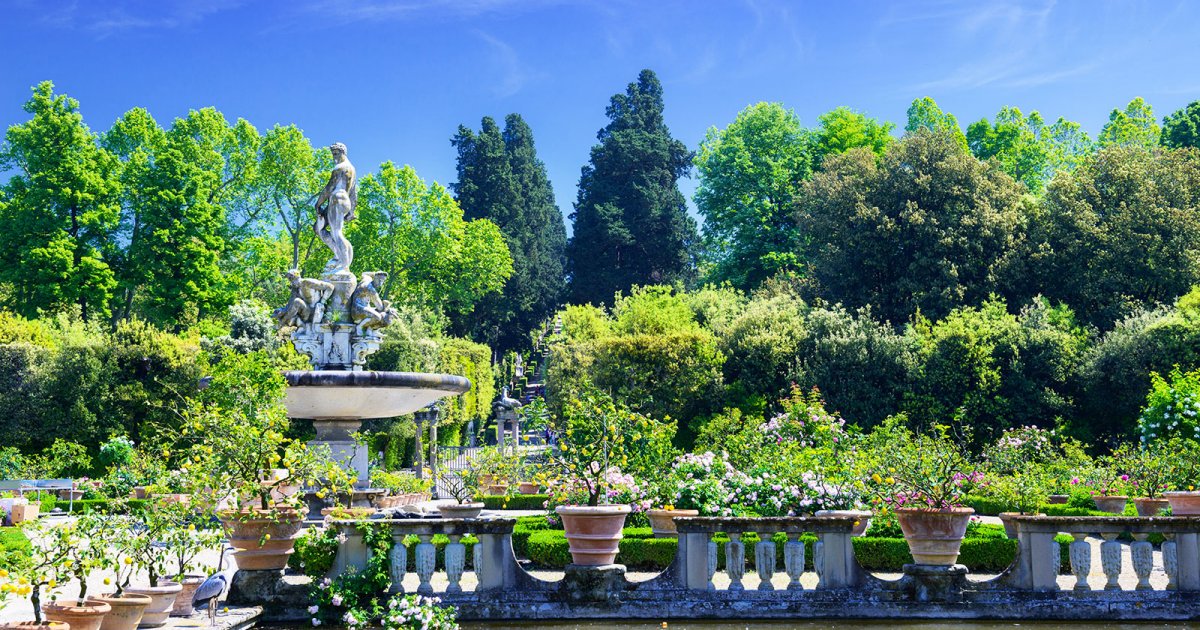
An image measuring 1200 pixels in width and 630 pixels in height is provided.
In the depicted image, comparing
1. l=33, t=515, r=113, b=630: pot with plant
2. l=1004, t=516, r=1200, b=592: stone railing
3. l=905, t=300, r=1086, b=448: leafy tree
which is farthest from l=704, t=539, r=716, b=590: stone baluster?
l=905, t=300, r=1086, b=448: leafy tree

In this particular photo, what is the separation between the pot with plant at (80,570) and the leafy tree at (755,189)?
123ft

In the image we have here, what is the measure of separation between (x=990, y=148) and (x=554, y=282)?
24.5 meters

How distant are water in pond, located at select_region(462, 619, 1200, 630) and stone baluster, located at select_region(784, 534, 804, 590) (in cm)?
36

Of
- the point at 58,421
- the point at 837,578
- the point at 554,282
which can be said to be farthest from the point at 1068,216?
the point at 554,282

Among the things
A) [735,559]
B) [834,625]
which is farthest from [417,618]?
[834,625]

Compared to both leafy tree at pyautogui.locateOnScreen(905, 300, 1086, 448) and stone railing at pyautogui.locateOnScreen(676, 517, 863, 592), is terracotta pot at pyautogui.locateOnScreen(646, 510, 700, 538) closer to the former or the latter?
stone railing at pyautogui.locateOnScreen(676, 517, 863, 592)

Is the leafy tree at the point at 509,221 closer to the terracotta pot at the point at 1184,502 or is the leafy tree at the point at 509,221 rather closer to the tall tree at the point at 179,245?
the tall tree at the point at 179,245

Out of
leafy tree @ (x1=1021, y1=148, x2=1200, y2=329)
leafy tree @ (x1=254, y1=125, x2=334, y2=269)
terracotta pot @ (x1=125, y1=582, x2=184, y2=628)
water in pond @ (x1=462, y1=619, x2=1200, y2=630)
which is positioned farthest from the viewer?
leafy tree @ (x1=254, y1=125, x2=334, y2=269)

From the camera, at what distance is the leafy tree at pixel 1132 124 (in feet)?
148

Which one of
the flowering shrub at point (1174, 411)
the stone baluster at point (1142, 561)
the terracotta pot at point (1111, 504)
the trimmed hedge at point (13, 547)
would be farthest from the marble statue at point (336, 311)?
the flowering shrub at point (1174, 411)

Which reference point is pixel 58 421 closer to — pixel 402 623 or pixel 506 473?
pixel 506 473

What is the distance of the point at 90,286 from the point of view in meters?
35.8

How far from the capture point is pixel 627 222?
54.2 meters

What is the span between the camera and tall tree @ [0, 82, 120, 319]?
34.9m
